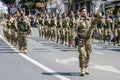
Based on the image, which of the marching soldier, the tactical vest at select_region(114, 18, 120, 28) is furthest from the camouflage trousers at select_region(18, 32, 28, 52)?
the marching soldier

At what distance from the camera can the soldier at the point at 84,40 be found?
13906mm

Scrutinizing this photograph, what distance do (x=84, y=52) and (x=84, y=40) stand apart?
0.38m

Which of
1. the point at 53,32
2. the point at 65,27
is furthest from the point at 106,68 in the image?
the point at 53,32

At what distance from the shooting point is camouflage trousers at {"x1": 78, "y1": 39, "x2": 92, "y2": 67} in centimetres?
1390

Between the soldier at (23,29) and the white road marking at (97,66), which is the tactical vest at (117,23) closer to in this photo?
the soldier at (23,29)

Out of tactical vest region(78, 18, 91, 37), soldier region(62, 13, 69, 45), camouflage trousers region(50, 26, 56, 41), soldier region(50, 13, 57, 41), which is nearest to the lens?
tactical vest region(78, 18, 91, 37)

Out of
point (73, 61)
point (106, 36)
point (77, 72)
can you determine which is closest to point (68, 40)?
point (106, 36)

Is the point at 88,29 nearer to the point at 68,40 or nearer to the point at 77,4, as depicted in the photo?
the point at 68,40

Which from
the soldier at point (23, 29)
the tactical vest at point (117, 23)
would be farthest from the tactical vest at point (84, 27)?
the tactical vest at point (117, 23)

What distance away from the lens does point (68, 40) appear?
28.1 meters

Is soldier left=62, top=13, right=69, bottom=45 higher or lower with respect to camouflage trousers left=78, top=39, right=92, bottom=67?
lower

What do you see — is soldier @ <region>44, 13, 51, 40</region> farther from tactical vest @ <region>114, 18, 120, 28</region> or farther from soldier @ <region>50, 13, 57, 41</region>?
tactical vest @ <region>114, 18, 120, 28</region>

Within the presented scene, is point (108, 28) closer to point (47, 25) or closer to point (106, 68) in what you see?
point (47, 25)

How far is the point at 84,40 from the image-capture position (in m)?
14.1
